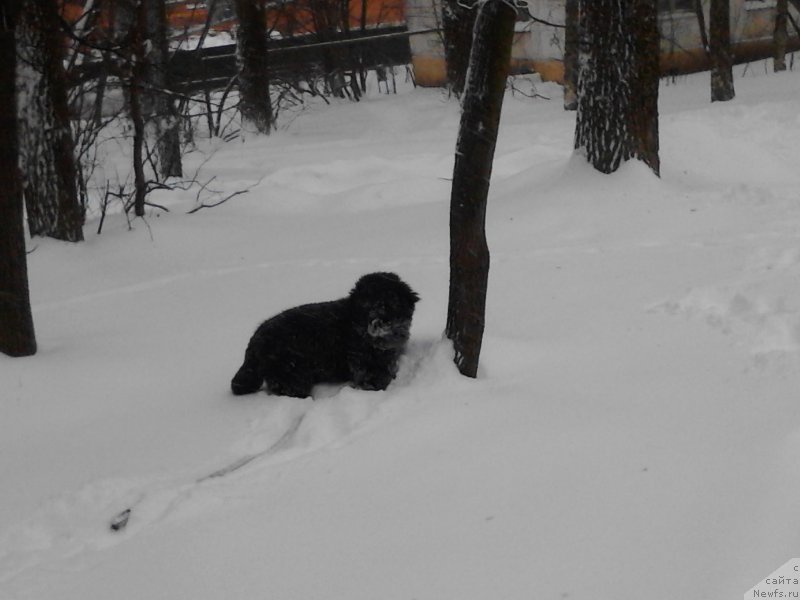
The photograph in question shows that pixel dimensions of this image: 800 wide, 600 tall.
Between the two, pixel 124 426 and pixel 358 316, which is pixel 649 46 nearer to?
pixel 358 316

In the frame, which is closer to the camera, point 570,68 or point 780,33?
point 780,33

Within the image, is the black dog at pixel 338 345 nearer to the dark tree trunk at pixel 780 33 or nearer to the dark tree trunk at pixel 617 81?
the dark tree trunk at pixel 617 81

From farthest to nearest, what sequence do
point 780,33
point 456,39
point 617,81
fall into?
point 456,39 < point 780,33 < point 617,81

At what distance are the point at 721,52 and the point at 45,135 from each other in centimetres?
1240

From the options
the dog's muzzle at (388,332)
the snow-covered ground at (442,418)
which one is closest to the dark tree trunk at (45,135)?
the snow-covered ground at (442,418)

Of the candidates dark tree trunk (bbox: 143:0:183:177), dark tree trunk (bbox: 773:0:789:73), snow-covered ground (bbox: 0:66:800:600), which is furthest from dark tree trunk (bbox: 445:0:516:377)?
dark tree trunk (bbox: 773:0:789:73)

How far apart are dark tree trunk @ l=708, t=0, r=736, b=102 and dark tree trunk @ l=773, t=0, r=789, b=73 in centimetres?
239

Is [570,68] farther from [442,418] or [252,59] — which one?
[442,418]

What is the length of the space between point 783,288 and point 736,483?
2863mm

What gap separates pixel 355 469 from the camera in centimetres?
435

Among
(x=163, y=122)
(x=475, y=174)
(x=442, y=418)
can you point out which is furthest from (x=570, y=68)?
(x=442, y=418)

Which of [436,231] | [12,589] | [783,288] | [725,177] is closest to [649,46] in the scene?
[725,177]

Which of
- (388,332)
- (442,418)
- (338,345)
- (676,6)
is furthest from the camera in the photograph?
(676,6)

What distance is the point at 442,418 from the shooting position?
16.0 ft
